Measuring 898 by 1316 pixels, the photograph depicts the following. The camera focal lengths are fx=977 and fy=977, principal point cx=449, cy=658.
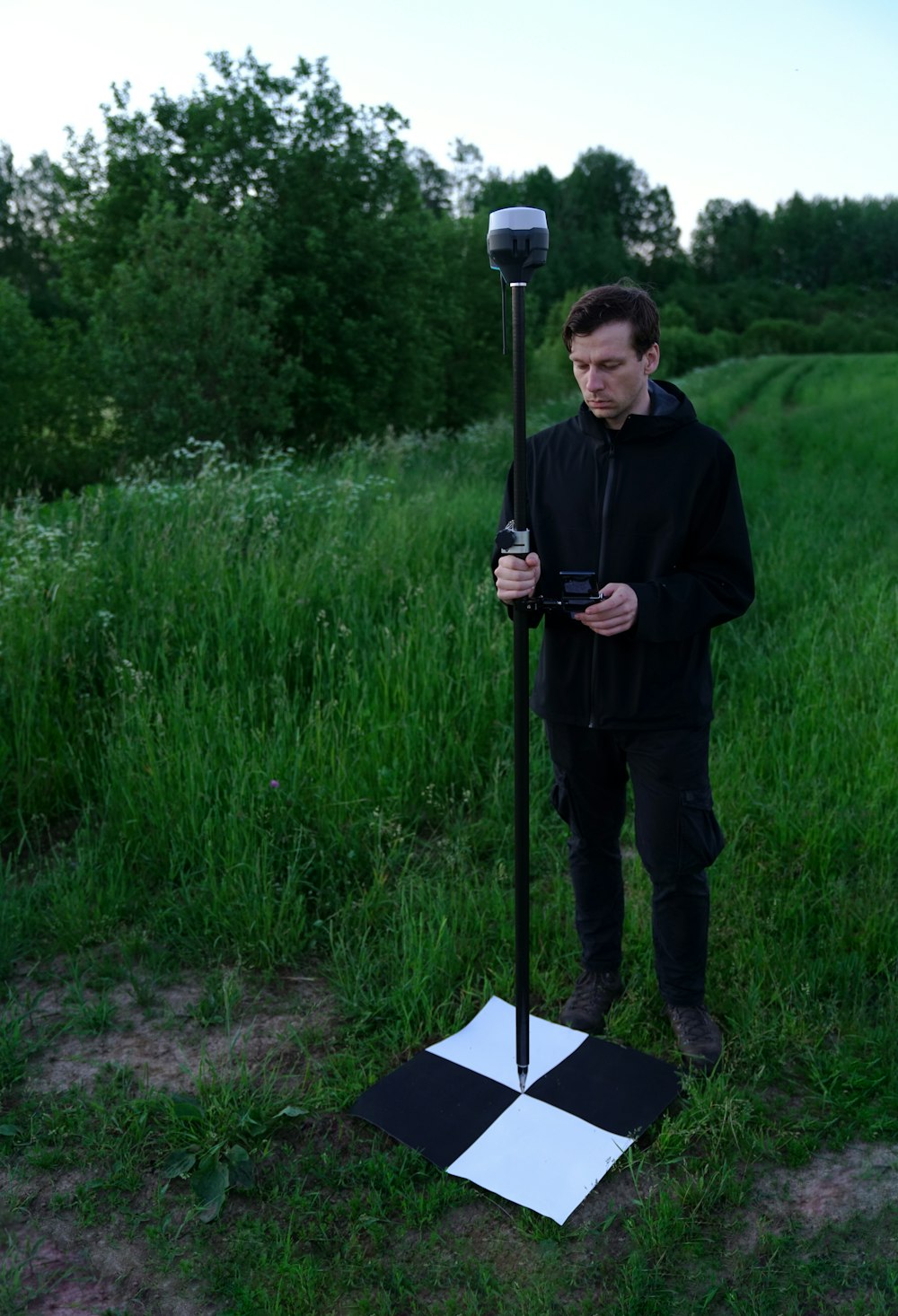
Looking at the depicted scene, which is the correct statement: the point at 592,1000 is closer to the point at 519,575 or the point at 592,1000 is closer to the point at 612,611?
the point at 612,611

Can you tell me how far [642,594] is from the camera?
255cm

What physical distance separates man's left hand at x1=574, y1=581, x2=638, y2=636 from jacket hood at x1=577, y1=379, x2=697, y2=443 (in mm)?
430

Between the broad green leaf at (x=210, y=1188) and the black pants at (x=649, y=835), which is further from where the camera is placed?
the black pants at (x=649, y=835)

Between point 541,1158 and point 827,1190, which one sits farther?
point 541,1158

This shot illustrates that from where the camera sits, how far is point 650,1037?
3051 mm

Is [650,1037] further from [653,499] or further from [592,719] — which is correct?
[653,499]

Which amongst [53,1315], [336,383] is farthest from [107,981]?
[336,383]

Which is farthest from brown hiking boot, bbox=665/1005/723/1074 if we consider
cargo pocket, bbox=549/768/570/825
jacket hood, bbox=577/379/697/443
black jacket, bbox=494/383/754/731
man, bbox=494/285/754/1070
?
jacket hood, bbox=577/379/697/443

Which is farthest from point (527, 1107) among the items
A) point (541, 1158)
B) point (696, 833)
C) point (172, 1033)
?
point (172, 1033)

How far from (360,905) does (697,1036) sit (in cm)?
126

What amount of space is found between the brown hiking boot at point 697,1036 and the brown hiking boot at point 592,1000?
22cm

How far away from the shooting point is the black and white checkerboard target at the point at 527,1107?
2.57 metres

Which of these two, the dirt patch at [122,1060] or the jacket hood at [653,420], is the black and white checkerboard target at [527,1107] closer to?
the dirt patch at [122,1060]

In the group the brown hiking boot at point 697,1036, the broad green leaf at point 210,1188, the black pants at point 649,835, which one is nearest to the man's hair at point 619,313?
the black pants at point 649,835
